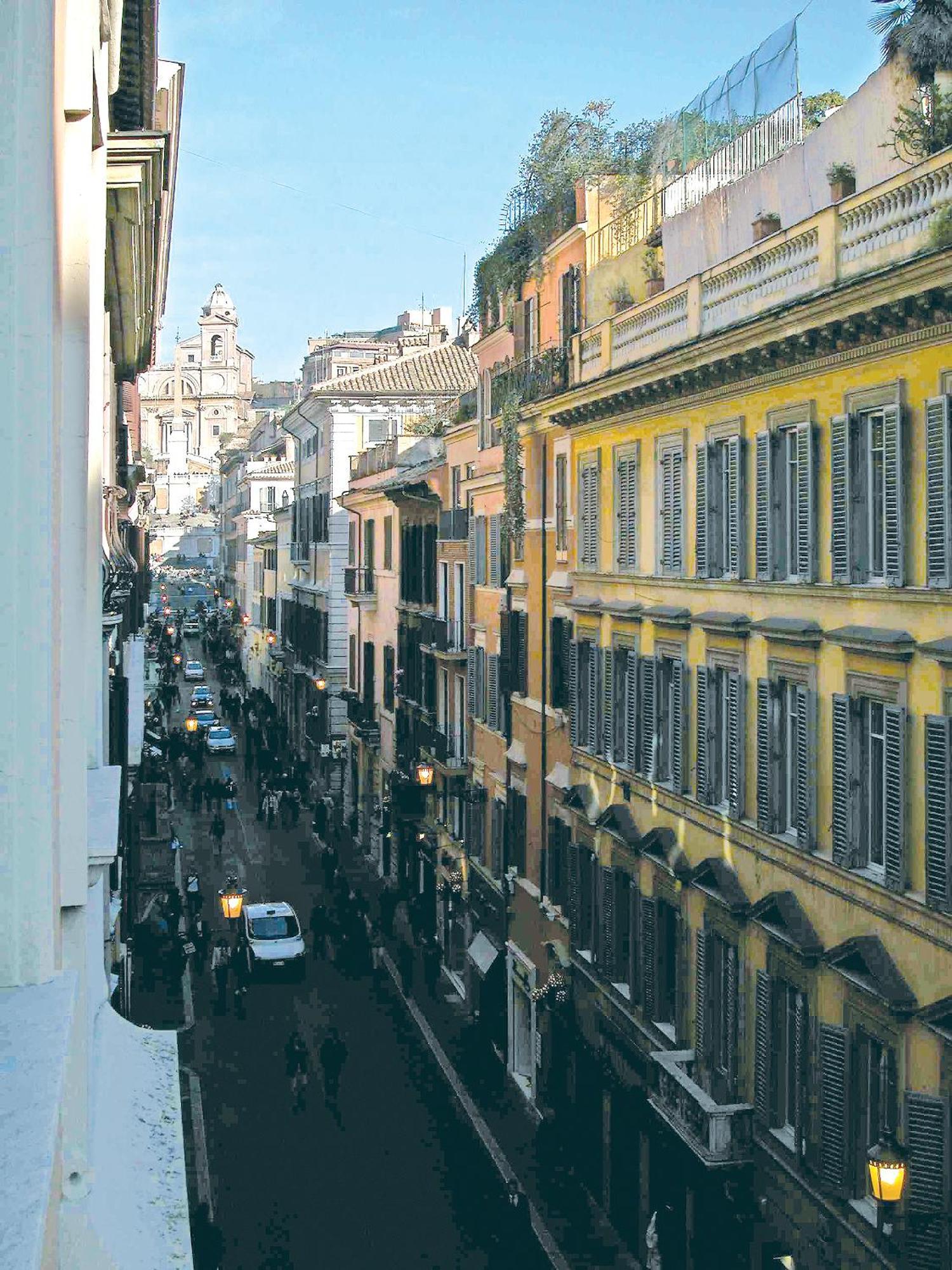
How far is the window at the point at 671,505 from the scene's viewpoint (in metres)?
21.6

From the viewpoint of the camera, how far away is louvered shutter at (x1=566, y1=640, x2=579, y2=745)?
26688mm

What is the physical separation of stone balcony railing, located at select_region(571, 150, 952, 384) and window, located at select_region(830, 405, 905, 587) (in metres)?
1.46

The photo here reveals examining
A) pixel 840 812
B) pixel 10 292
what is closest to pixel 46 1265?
pixel 10 292

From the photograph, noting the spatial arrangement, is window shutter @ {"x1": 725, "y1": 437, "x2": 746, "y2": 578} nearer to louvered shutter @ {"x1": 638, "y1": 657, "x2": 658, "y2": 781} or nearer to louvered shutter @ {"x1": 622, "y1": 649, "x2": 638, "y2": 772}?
louvered shutter @ {"x1": 638, "y1": 657, "x2": 658, "y2": 781}

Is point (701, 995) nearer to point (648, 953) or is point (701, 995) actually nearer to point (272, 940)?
point (648, 953)

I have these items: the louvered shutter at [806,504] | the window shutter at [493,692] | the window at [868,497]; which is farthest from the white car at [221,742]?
the window at [868,497]

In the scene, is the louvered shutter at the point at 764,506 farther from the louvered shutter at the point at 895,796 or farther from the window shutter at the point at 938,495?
the window shutter at the point at 938,495

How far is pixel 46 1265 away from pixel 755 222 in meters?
19.6

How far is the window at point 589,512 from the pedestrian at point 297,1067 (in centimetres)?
1000

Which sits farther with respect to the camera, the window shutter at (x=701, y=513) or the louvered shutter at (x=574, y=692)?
the louvered shutter at (x=574, y=692)

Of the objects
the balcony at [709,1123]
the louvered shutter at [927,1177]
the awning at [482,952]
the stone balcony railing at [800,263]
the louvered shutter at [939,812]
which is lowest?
the awning at [482,952]

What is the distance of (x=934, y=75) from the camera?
51.1ft

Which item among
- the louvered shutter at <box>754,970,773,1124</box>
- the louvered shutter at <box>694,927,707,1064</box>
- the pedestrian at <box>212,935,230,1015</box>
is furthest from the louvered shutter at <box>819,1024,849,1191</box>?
the pedestrian at <box>212,935,230,1015</box>

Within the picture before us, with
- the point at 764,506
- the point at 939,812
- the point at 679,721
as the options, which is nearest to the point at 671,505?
the point at 679,721
